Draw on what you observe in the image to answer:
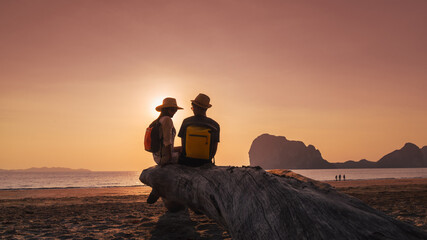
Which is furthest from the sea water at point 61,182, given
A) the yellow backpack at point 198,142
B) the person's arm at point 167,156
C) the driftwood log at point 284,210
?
the driftwood log at point 284,210

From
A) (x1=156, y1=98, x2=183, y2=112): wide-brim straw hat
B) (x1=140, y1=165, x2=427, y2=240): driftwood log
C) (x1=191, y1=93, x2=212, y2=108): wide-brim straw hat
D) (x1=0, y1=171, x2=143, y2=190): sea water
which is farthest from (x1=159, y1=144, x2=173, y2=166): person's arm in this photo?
(x1=0, y1=171, x2=143, y2=190): sea water

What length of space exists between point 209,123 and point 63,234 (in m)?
3.82

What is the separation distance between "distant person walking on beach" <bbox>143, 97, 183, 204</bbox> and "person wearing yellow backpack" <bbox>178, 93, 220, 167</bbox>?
1.68 ft

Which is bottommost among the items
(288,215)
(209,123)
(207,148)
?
(288,215)

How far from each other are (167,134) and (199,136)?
1220 mm

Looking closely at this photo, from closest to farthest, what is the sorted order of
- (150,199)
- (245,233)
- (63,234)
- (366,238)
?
1. (366,238)
2. (245,233)
3. (63,234)
4. (150,199)

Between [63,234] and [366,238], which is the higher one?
[366,238]

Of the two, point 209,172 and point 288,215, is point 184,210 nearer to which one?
point 209,172

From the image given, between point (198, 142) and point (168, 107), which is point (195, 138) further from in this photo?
point (168, 107)

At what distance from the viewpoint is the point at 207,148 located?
4719 millimetres

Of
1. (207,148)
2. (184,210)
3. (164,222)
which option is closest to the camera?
(207,148)

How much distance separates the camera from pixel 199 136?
4.63 metres

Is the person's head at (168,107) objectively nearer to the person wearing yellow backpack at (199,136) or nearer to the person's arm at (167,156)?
the person's arm at (167,156)

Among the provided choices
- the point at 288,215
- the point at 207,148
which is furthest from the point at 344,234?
the point at 207,148
